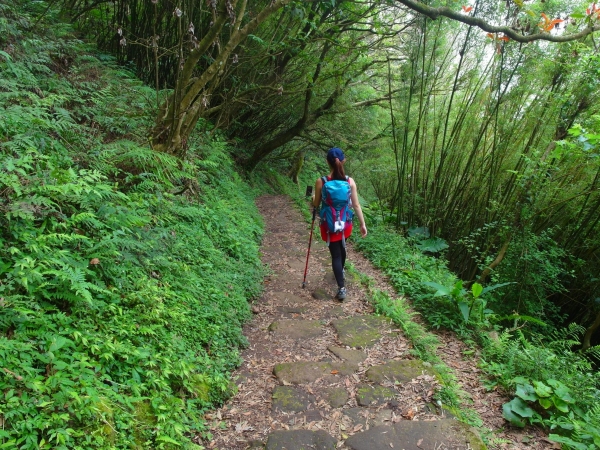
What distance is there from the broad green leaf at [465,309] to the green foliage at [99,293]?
2375mm

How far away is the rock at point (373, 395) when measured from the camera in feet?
8.39

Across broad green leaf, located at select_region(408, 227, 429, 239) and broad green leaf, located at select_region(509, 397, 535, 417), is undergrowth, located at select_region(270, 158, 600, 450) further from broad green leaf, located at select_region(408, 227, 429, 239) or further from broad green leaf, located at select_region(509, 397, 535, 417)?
broad green leaf, located at select_region(408, 227, 429, 239)

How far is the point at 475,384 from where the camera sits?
9.86 ft

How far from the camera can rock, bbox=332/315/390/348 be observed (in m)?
3.40

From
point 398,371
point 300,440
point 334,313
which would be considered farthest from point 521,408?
point 334,313

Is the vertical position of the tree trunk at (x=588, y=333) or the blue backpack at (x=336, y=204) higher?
the blue backpack at (x=336, y=204)

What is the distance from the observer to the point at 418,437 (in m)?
2.19

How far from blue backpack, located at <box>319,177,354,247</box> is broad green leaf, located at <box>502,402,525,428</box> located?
7.44ft

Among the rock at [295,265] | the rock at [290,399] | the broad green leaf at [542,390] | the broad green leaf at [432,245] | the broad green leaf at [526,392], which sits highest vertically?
the broad green leaf at [432,245]

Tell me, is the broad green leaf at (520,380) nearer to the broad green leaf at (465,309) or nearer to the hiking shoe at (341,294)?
the broad green leaf at (465,309)

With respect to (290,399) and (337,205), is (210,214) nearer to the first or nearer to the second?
(337,205)

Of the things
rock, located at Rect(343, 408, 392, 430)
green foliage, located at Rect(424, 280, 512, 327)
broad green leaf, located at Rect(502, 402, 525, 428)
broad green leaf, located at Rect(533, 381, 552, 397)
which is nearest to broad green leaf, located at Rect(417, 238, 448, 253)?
green foliage, located at Rect(424, 280, 512, 327)

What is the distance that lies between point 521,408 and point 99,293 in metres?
3.18

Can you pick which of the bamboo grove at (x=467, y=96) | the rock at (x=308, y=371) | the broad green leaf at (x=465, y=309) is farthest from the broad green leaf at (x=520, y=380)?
the bamboo grove at (x=467, y=96)
